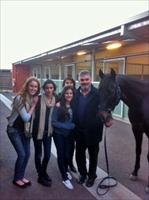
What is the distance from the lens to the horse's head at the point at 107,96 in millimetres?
2475

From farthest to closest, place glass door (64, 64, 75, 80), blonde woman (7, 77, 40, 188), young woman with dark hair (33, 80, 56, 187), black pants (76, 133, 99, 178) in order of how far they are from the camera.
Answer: glass door (64, 64, 75, 80) < black pants (76, 133, 99, 178) < young woman with dark hair (33, 80, 56, 187) < blonde woman (7, 77, 40, 188)

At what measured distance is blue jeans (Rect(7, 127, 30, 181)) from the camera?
2.67m

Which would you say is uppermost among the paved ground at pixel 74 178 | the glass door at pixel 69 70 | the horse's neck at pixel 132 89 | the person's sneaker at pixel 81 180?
the glass door at pixel 69 70

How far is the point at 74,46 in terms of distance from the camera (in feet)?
30.0

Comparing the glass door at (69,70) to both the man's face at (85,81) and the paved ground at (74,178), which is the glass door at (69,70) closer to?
the paved ground at (74,178)

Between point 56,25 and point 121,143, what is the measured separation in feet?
40.6

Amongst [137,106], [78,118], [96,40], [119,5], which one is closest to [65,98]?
[78,118]

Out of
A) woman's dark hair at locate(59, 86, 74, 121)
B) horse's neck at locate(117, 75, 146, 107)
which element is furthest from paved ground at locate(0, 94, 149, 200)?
horse's neck at locate(117, 75, 146, 107)

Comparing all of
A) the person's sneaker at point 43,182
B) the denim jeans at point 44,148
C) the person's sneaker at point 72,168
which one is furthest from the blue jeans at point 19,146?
the person's sneaker at point 72,168

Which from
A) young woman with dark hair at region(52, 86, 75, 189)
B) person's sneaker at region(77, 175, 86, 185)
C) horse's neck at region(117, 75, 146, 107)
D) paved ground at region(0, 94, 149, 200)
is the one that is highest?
horse's neck at region(117, 75, 146, 107)

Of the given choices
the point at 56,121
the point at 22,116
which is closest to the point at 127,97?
the point at 56,121

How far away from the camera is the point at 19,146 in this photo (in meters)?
2.70

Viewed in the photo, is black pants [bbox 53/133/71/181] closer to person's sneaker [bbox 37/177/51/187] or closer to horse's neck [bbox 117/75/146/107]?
person's sneaker [bbox 37/177/51/187]

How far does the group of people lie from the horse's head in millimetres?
140
